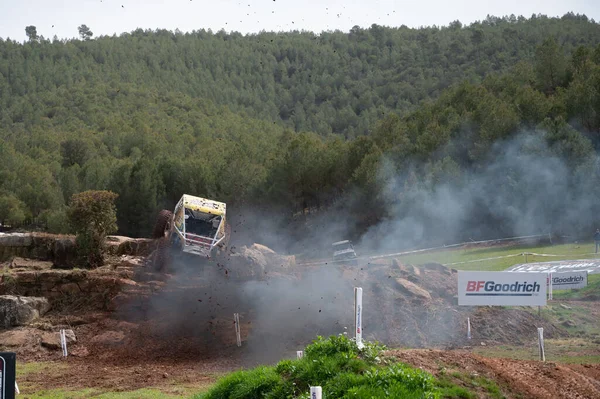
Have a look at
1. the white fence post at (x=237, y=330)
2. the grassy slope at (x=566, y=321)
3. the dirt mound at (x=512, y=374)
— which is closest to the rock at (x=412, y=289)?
the grassy slope at (x=566, y=321)

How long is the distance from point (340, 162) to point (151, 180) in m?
16.1

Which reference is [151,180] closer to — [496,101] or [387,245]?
[387,245]

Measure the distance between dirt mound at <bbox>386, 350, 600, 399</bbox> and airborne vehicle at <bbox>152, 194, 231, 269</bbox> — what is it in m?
19.8

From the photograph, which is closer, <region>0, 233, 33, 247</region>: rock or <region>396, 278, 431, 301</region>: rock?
<region>396, 278, 431, 301</region>: rock

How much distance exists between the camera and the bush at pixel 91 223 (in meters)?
33.9

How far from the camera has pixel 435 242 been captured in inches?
1849

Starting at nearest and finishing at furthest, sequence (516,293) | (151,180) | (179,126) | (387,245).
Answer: (516,293) → (387,245) → (151,180) → (179,126)

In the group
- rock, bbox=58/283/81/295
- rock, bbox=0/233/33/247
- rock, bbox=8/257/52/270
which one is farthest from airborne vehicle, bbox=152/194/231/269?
rock, bbox=0/233/33/247

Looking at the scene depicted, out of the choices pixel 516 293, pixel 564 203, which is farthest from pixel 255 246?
pixel 564 203

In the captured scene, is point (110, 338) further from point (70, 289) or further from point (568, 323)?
point (568, 323)

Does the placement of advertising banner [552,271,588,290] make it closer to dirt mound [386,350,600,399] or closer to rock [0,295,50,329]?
dirt mound [386,350,600,399]

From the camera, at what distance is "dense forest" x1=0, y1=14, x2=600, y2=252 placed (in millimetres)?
47750

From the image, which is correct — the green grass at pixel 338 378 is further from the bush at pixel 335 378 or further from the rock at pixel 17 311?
the rock at pixel 17 311

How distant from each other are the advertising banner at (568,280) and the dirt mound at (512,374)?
1470 cm
